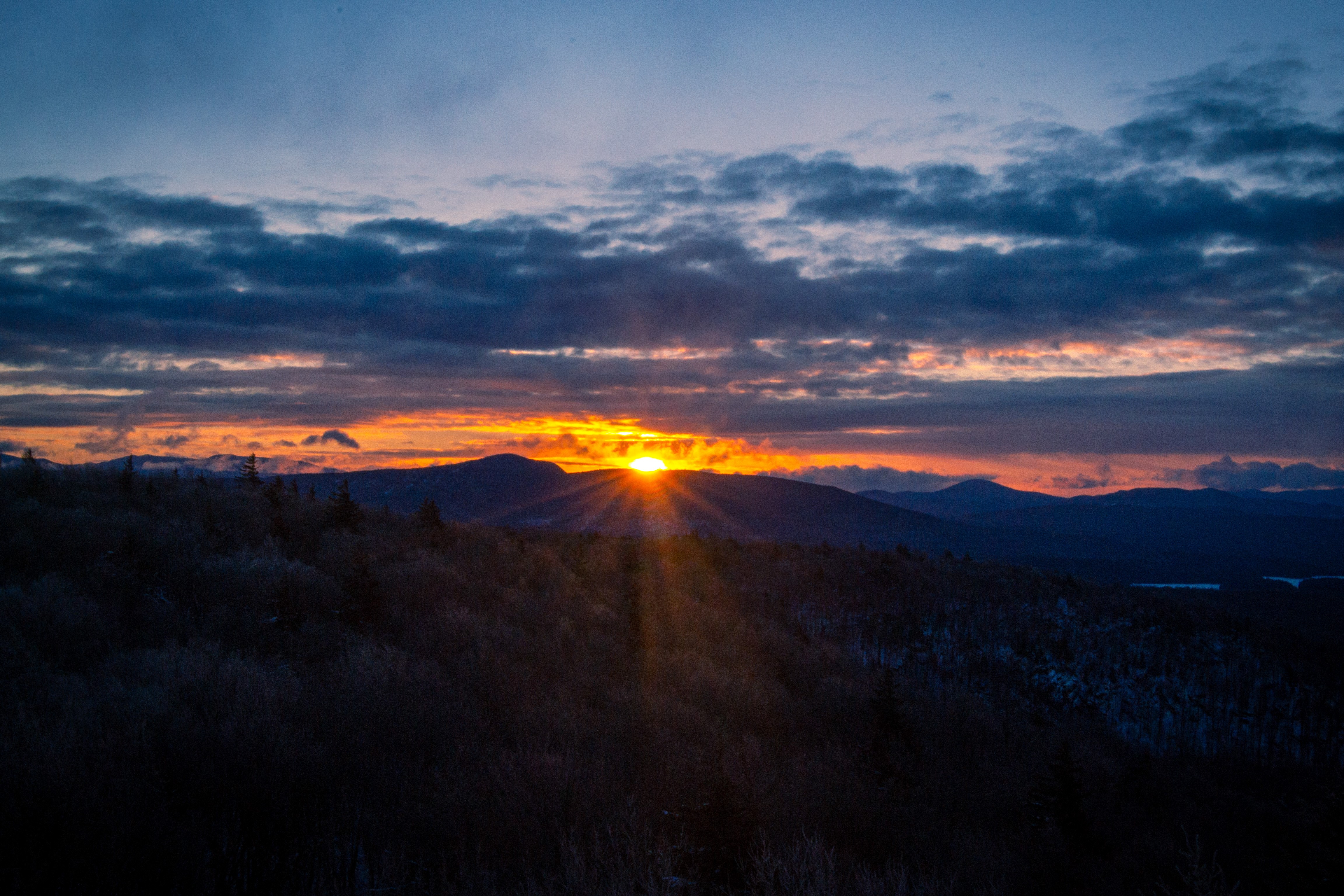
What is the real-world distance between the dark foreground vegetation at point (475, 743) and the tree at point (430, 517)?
0.43ft

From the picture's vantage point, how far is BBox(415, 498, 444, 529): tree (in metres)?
26.6

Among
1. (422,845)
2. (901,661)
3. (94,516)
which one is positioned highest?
(94,516)

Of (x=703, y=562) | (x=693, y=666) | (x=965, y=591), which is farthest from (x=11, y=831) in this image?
(x=965, y=591)

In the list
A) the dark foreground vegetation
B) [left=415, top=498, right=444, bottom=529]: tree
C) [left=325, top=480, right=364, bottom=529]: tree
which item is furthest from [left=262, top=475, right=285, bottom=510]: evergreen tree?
[left=415, top=498, right=444, bottom=529]: tree

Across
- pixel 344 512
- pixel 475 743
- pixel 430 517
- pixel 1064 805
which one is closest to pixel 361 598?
pixel 475 743

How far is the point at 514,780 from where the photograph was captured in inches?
298

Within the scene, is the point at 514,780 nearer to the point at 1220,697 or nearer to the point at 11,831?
the point at 11,831

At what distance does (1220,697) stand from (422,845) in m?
73.5

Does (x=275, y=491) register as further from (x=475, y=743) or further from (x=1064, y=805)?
(x=1064, y=805)

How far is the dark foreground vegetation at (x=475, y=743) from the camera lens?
6133 mm

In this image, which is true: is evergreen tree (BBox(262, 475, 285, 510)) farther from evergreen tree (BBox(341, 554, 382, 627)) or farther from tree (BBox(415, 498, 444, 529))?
evergreen tree (BBox(341, 554, 382, 627))

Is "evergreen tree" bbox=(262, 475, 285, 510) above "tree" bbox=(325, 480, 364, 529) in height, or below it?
above

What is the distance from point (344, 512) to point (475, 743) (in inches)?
689

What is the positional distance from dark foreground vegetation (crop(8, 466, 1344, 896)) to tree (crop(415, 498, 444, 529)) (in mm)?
132
